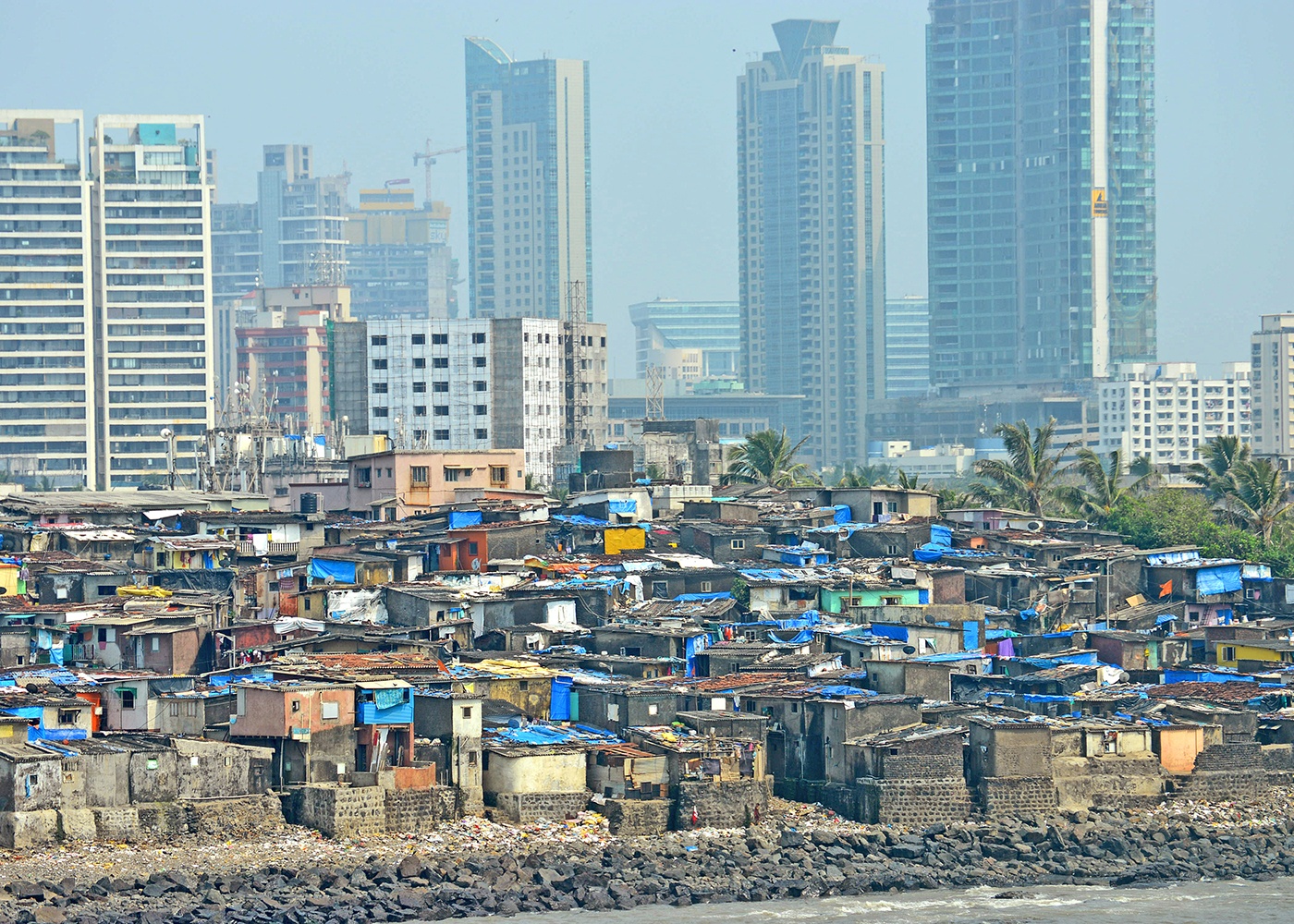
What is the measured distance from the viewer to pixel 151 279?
502 ft

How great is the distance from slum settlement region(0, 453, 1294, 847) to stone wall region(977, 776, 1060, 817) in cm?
6

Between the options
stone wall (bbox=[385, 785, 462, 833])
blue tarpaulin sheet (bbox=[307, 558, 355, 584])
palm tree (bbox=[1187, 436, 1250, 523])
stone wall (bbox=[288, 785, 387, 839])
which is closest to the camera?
stone wall (bbox=[288, 785, 387, 839])

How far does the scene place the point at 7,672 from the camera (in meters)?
41.9

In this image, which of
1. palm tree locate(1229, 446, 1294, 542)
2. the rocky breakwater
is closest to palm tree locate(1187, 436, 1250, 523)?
palm tree locate(1229, 446, 1294, 542)

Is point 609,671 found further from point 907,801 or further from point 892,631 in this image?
point 907,801

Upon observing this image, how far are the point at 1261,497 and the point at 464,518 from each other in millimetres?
23164

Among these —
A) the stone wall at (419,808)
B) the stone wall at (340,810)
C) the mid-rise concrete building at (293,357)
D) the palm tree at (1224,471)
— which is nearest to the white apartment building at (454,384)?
the palm tree at (1224,471)

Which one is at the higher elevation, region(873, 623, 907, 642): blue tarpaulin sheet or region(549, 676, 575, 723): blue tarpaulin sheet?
region(873, 623, 907, 642): blue tarpaulin sheet

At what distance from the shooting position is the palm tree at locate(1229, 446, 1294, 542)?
64.1 m

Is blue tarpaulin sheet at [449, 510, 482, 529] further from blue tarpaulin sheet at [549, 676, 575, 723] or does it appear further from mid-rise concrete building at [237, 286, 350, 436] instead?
mid-rise concrete building at [237, 286, 350, 436]

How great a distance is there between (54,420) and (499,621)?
4240 inches

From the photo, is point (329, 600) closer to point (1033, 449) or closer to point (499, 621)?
point (499, 621)

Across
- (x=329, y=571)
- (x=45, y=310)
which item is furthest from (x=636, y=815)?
(x=45, y=310)

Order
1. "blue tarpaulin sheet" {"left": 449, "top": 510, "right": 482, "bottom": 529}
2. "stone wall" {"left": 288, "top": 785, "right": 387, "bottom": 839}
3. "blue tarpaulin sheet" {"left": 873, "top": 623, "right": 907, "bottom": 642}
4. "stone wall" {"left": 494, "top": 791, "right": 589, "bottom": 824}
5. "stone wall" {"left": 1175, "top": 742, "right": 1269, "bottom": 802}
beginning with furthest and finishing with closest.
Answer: "blue tarpaulin sheet" {"left": 449, "top": 510, "right": 482, "bottom": 529}, "blue tarpaulin sheet" {"left": 873, "top": 623, "right": 907, "bottom": 642}, "stone wall" {"left": 1175, "top": 742, "right": 1269, "bottom": 802}, "stone wall" {"left": 494, "top": 791, "right": 589, "bottom": 824}, "stone wall" {"left": 288, "top": 785, "right": 387, "bottom": 839}
